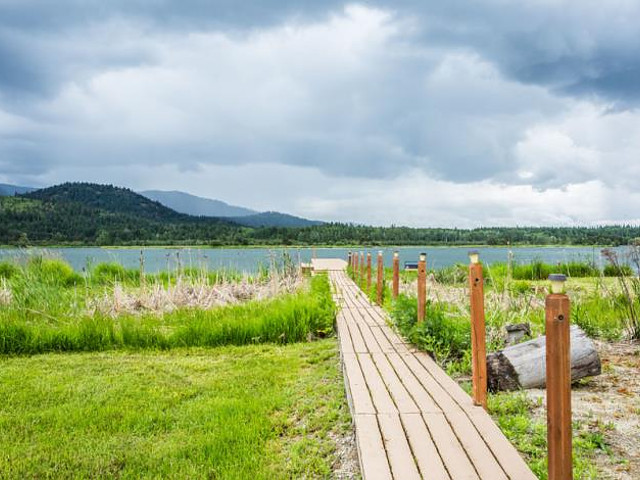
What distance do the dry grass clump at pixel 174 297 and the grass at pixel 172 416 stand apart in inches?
96.0

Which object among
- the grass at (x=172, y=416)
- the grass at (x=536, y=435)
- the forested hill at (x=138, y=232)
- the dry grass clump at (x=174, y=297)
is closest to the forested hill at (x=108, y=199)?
the forested hill at (x=138, y=232)

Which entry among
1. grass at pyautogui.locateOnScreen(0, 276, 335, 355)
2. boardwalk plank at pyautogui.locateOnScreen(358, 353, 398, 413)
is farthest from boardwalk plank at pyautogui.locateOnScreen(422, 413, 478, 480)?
grass at pyautogui.locateOnScreen(0, 276, 335, 355)

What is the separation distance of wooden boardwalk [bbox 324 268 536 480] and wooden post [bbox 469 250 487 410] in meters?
0.13

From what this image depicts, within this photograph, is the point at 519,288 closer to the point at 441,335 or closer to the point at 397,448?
the point at 441,335

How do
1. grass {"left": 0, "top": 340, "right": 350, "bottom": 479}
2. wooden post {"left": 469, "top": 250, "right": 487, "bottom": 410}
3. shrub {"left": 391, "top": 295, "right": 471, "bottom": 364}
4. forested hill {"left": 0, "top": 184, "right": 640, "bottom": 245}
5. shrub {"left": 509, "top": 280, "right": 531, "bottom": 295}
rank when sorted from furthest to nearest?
1. forested hill {"left": 0, "top": 184, "right": 640, "bottom": 245}
2. shrub {"left": 509, "top": 280, "right": 531, "bottom": 295}
3. shrub {"left": 391, "top": 295, "right": 471, "bottom": 364}
4. wooden post {"left": 469, "top": 250, "right": 487, "bottom": 410}
5. grass {"left": 0, "top": 340, "right": 350, "bottom": 479}

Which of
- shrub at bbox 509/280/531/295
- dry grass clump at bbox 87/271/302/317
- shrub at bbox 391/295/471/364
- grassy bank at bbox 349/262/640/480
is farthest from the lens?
shrub at bbox 509/280/531/295

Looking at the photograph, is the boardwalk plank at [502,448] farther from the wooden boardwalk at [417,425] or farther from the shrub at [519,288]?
the shrub at [519,288]

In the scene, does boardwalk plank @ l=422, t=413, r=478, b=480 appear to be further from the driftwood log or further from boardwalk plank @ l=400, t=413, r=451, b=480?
the driftwood log

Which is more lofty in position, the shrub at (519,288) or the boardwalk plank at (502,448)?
the shrub at (519,288)

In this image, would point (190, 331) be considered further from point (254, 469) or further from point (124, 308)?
→ point (254, 469)

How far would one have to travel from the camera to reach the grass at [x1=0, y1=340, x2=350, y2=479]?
3.94 metres

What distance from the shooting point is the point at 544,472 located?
325 cm

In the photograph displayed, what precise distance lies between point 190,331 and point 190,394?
2.89 metres

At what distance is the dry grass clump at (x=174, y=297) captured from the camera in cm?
1009
